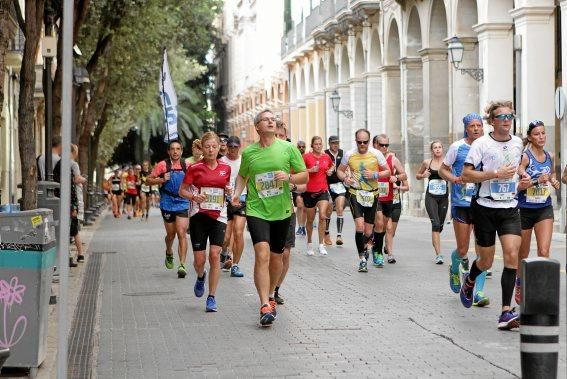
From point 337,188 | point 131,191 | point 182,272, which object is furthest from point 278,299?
point 131,191

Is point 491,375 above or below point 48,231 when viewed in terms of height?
below

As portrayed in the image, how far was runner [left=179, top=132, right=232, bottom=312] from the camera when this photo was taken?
13773mm

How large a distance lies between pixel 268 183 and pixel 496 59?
2053 cm

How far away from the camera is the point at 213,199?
45.3 ft

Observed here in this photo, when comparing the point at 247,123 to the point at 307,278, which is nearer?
the point at 307,278

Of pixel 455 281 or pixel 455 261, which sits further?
pixel 455 281

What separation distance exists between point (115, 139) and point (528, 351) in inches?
2455

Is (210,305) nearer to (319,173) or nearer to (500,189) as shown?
(500,189)

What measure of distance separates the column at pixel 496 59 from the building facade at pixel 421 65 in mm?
23

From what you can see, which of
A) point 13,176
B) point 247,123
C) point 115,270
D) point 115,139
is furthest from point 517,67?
point 247,123

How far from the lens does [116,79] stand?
44.0m

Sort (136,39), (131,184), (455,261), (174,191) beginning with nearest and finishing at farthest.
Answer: (455,261) < (174,191) < (136,39) < (131,184)

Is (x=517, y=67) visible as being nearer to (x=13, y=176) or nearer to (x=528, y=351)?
(x=13, y=176)

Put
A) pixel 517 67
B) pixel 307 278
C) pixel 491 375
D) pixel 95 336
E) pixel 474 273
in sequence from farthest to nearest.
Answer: pixel 517 67
pixel 307 278
pixel 474 273
pixel 95 336
pixel 491 375
